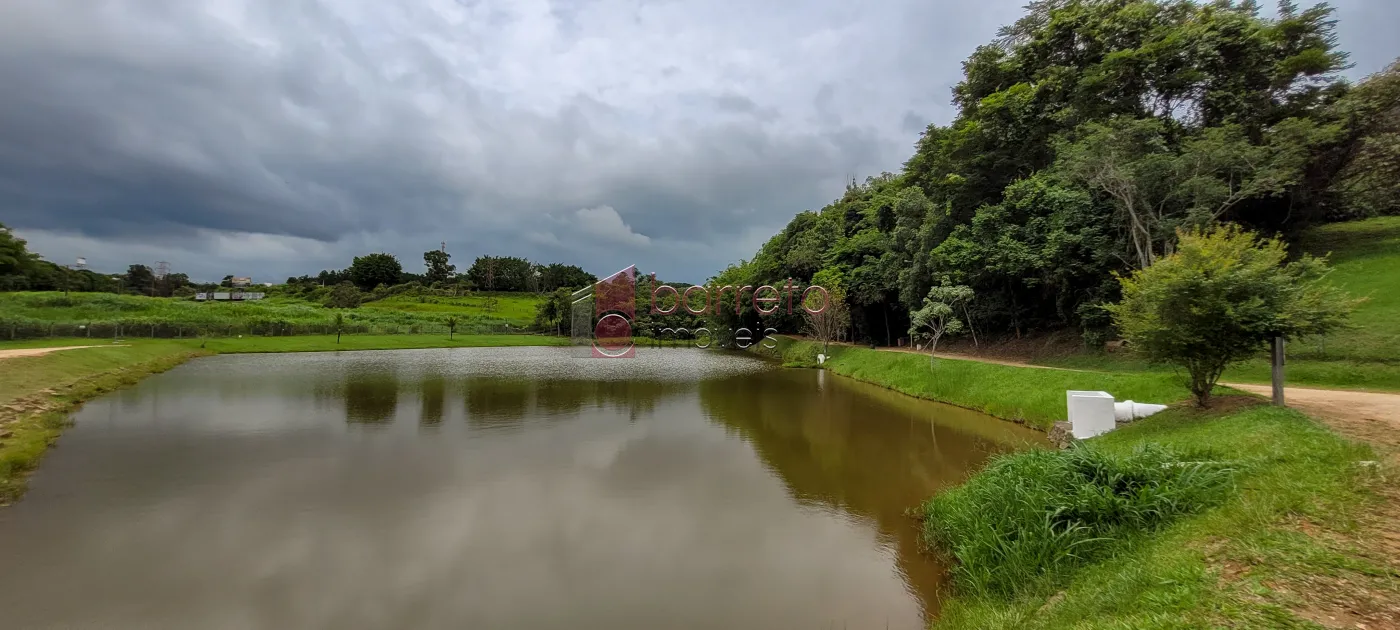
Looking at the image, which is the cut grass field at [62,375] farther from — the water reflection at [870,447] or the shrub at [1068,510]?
the shrub at [1068,510]

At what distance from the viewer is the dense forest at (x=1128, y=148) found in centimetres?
1711

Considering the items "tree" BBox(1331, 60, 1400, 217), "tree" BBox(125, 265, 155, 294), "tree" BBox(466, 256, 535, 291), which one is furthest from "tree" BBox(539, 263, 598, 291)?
"tree" BBox(1331, 60, 1400, 217)

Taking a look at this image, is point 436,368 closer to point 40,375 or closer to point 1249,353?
point 40,375

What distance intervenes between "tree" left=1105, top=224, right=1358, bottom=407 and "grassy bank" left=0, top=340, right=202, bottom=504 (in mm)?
18286

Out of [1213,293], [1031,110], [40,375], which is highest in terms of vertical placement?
[1031,110]

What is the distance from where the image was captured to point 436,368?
2823 cm

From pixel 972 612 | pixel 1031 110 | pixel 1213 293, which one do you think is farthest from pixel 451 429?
pixel 1031 110

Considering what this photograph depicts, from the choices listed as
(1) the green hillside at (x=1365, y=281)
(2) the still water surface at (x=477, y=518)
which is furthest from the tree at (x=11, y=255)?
(1) the green hillside at (x=1365, y=281)

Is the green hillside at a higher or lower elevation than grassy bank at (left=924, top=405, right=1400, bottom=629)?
higher

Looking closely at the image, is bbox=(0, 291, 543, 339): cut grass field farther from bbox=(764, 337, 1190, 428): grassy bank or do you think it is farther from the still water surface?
bbox=(764, 337, 1190, 428): grassy bank

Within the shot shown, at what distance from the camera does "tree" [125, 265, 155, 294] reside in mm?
79312

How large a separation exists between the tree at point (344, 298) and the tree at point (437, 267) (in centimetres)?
1832

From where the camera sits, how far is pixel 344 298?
68.7m

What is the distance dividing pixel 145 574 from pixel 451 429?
7685mm
